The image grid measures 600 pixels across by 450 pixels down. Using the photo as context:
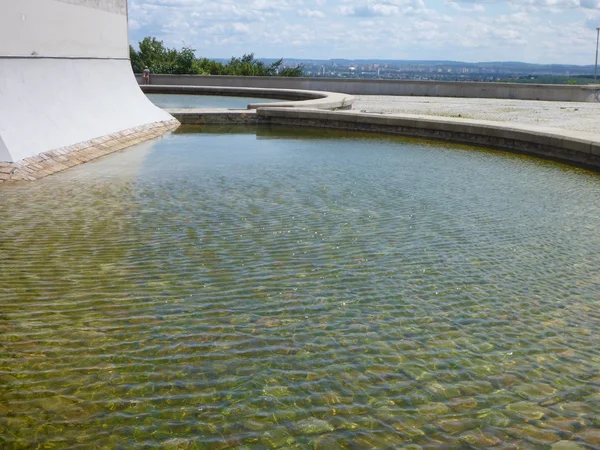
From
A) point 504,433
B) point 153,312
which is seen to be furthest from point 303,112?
point 504,433

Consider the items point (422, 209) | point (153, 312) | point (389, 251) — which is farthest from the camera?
point (422, 209)

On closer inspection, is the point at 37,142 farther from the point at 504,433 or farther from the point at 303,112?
the point at 504,433

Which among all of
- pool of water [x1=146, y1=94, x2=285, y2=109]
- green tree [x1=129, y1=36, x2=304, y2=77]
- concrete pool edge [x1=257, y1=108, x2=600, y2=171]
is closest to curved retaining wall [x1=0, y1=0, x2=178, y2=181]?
concrete pool edge [x1=257, y1=108, x2=600, y2=171]

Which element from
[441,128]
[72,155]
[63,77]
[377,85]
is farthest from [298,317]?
[377,85]

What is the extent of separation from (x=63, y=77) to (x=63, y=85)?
20 cm

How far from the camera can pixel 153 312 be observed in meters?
5.04

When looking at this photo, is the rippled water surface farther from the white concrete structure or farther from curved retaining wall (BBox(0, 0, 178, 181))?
the white concrete structure

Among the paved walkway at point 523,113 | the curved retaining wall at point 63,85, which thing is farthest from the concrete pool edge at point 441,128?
the paved walkway at point 523,113

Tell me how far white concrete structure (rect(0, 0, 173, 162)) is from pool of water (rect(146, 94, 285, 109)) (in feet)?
22.9

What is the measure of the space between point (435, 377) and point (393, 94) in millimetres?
29658

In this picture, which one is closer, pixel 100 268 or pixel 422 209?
pixel 100 268

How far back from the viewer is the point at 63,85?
41.8 ft

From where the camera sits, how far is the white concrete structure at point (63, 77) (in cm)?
1065

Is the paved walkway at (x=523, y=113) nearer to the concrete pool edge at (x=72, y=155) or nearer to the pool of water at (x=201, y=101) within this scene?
the pool of water at (x=201, y=101)
